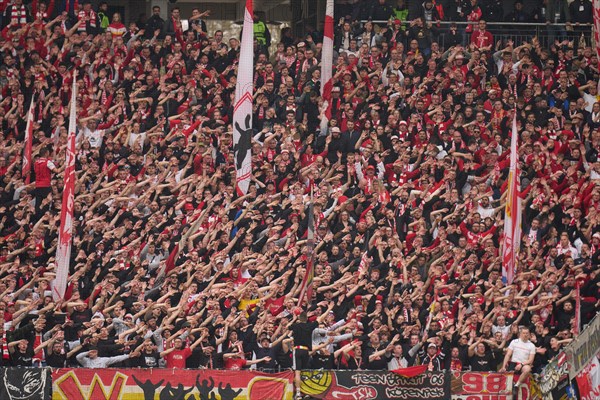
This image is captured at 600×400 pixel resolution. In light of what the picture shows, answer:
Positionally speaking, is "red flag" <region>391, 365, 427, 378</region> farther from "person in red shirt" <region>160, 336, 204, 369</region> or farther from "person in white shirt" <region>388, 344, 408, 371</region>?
"person in red shirt" <region>160, 336, 204, 369</region>

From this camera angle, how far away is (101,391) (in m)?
24.1

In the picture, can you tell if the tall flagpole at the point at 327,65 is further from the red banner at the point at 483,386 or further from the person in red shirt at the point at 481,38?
the red banner at the point at 483,386

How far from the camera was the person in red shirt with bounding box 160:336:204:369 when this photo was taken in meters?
25.2

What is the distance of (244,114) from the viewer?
30469 mm

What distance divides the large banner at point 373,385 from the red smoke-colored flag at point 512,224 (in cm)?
398

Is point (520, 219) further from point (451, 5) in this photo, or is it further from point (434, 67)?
point (451, 5)

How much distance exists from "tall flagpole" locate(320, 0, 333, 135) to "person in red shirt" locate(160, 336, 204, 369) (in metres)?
7.77

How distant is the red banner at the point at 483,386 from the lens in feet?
80.5

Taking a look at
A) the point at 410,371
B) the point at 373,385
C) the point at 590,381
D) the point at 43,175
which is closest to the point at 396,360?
the point at 410,371

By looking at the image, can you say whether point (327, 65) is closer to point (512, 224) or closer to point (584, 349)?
point (512, 224)

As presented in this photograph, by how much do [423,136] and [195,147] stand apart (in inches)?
177

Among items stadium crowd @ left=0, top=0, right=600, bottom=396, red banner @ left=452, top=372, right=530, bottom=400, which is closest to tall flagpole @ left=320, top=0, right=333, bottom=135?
stadium crowd @ left=0, top=0, right=600, bottom=396

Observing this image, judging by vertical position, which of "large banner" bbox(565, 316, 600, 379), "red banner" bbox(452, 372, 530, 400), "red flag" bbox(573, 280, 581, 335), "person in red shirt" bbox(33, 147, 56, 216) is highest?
"person in red shirt" bbox(33, 147, 56, 216)

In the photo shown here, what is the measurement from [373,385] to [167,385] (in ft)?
10.4
